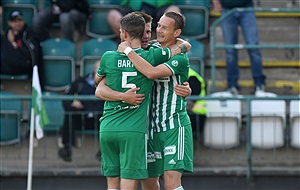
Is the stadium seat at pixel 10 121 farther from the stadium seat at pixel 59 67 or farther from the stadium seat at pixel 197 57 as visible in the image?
the stadium seat at pixel 197 57

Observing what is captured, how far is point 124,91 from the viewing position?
868 cm

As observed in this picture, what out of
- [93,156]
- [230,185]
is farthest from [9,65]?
[230,185]

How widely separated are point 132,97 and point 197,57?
5.38 meters

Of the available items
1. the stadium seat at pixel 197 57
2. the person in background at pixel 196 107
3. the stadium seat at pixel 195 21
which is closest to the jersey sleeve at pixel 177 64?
the person in background at pixel 196 107

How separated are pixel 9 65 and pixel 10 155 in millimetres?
1501

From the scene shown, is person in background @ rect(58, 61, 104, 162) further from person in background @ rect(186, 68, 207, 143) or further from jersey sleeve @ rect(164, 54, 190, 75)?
jersey sleeve @ rect(164, 54, 190, 75)

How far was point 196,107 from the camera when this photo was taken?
1284 centimetres

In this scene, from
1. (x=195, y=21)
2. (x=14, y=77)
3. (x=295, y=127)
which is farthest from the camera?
(x=195, y=21)

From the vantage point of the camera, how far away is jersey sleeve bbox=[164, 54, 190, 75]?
868cm

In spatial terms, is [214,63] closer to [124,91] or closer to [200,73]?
[200,73]

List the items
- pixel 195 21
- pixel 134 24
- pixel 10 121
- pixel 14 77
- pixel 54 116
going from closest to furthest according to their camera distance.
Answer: pixel 134 24
pixel 10 121
pixel 54 116
pixel 14 77
pixel 195 21

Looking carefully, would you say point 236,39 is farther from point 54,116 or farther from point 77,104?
point 54,116

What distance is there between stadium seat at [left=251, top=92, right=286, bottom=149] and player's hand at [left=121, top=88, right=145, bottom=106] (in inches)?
175

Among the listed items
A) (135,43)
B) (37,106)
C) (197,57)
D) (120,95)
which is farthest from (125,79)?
(197,57)
